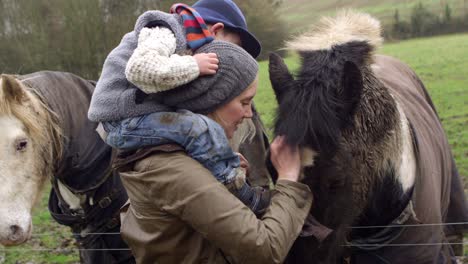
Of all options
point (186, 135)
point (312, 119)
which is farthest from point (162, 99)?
point (312, 119)

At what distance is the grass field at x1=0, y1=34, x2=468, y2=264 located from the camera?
5.65 m

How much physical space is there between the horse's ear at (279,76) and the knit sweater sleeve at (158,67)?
43 centimetres

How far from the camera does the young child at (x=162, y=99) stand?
1930 millimetres

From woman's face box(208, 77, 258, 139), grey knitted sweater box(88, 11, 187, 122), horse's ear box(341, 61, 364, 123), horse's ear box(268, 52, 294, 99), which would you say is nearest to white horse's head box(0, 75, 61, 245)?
grey knitted sweater box(88, 11, 187, 122)

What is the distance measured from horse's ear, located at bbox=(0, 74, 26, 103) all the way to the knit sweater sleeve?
1030 millimetres

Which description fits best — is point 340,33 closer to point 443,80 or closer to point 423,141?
→ point 423,141

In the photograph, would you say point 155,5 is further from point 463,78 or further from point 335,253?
point 335,253

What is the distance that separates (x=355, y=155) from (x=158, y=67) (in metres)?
0.88

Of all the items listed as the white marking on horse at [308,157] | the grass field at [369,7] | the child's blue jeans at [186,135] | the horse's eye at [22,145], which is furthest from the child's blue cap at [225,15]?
the grass field at [369,7]

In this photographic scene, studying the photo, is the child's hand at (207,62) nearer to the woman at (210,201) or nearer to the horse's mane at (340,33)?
the woman at (210,201)

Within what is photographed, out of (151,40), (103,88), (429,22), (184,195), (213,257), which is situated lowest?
(429,22)

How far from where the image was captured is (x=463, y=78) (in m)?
15.3

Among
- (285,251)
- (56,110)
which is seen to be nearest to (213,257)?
(285,251)

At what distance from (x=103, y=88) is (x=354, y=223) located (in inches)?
49.4
